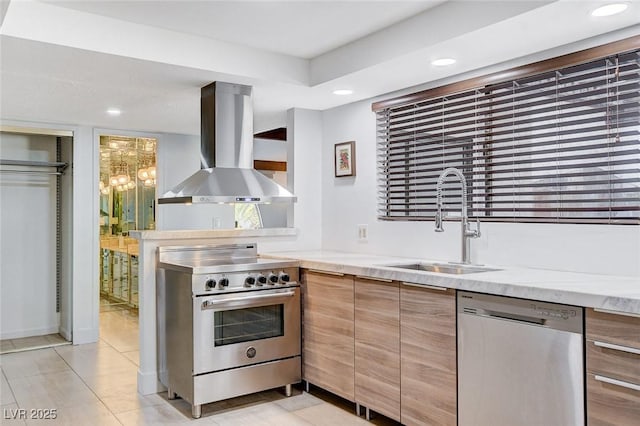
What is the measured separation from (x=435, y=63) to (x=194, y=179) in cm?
171

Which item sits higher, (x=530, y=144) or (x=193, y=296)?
(x=530, y=144)

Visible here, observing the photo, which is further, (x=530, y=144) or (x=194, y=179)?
(x=194, y=179)

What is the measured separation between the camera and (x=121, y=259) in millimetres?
6457

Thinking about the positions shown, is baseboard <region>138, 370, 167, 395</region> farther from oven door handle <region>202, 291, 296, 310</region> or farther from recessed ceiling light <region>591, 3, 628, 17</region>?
recessed ceiling light <region>591, 3, 628, 17</region>

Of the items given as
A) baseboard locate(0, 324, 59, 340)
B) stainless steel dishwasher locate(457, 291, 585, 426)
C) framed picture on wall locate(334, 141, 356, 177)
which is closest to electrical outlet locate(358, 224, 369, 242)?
framed picture on wall locate(334, 141, 356, 177)

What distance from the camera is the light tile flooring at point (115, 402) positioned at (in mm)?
3020

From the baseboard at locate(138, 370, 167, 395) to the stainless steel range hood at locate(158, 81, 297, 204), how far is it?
3.90 ft

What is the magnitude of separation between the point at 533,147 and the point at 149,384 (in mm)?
2853

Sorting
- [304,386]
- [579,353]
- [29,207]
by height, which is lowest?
[304,386]

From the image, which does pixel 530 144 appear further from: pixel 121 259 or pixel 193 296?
pixel 121 259

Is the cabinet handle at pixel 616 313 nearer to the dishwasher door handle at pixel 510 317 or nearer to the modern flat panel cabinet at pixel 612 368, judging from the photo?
the modern flat panel cabinet at pixel 612 368

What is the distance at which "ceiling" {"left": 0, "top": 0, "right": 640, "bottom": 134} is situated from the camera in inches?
97.7

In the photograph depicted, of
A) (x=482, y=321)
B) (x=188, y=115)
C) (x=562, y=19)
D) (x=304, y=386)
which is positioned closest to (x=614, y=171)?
(x=562, y=19)

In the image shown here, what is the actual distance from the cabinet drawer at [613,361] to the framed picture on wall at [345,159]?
236 cm
